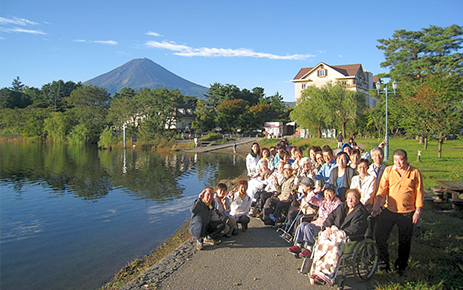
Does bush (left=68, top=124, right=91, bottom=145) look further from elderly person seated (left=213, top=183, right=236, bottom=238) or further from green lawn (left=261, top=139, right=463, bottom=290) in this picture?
green lawn (left=261, top=139, right=463, bottom=290)

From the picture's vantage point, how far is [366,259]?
15.1 feet

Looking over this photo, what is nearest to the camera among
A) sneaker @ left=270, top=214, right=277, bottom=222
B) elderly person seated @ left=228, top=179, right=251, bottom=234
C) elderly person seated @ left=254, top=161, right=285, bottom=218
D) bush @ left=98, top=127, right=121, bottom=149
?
elderly person seated @ left=228, top=179, right=251, bottom=234

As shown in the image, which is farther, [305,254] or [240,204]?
[240,204]

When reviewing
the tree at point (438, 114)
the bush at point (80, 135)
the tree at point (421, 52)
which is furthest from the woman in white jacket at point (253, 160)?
the bush at point (80, 135)

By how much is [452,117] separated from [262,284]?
659 inches

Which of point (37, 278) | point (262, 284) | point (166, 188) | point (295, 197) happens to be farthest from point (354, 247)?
point (166, 188)

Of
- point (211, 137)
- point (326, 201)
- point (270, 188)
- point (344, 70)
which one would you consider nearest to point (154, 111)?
point (211, 137)

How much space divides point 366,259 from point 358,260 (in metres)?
0.18

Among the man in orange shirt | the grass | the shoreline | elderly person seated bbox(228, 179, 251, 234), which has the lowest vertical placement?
the shoreline

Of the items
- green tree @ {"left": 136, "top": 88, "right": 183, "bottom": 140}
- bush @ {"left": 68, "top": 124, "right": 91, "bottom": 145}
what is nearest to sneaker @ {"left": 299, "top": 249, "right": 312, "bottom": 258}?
green tree @ {"left": 136, "top": 88, "right": 183, "bottom": 140}

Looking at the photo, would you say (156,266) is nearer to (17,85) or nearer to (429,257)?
(429,257)

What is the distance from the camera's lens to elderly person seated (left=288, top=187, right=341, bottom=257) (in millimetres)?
5164

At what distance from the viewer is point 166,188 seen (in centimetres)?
1775

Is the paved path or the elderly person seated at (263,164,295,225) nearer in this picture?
the paved path
